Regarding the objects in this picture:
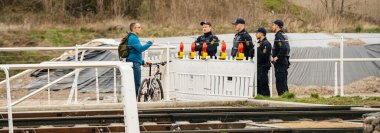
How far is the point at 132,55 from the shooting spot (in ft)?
62.1

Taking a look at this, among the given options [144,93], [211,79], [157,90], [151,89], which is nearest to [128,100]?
[144,93]

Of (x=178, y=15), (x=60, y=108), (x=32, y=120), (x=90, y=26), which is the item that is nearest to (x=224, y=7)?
(x=178, y=15)

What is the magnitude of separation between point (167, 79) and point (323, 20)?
67.8ft

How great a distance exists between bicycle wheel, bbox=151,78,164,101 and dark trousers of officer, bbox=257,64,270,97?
7.01 feet

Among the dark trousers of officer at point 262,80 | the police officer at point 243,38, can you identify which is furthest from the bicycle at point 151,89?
the dark trousers of officer at point 262,80

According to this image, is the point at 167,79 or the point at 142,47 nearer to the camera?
the point at 142,47

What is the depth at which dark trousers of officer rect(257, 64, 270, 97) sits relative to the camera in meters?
20.8

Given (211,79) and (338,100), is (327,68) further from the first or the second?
(338,100)

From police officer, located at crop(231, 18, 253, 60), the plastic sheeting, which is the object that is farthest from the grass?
the plastic sheeting

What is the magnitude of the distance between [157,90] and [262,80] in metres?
2.27

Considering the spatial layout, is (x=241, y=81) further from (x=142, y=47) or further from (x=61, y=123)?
(x=61, y=123)

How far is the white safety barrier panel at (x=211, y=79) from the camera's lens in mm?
20719

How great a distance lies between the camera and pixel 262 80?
2077 centimetres

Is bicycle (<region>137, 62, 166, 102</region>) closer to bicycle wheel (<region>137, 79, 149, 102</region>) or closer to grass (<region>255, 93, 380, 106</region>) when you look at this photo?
bicycle wheel (<region>137, 79, 149, 102</region>)
